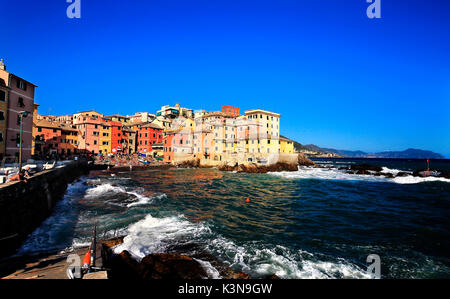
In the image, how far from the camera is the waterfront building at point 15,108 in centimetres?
2958

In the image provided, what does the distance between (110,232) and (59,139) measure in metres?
63.3

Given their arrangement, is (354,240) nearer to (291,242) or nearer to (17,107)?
(291,242)

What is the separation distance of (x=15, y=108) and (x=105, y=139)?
41.9 m

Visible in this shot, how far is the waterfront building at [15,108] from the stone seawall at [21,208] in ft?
49.8

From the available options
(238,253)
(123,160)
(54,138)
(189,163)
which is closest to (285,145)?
(189,163)

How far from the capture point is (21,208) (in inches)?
583

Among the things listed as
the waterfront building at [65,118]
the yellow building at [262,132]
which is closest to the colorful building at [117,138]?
the waterfront building at [65,118]

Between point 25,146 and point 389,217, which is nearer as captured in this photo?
point 389,217

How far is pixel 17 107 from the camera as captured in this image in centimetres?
3134

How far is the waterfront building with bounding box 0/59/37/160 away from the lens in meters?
29.6

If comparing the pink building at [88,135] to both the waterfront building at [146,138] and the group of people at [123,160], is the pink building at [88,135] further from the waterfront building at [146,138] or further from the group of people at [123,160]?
the waterfront building at [146,138]

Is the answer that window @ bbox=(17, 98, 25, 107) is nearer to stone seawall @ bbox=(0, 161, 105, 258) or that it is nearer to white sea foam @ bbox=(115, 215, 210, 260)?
stone seawall @ bbox=(0, 161, 105, 258)

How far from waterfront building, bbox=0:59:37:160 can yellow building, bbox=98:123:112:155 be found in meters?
36.9
